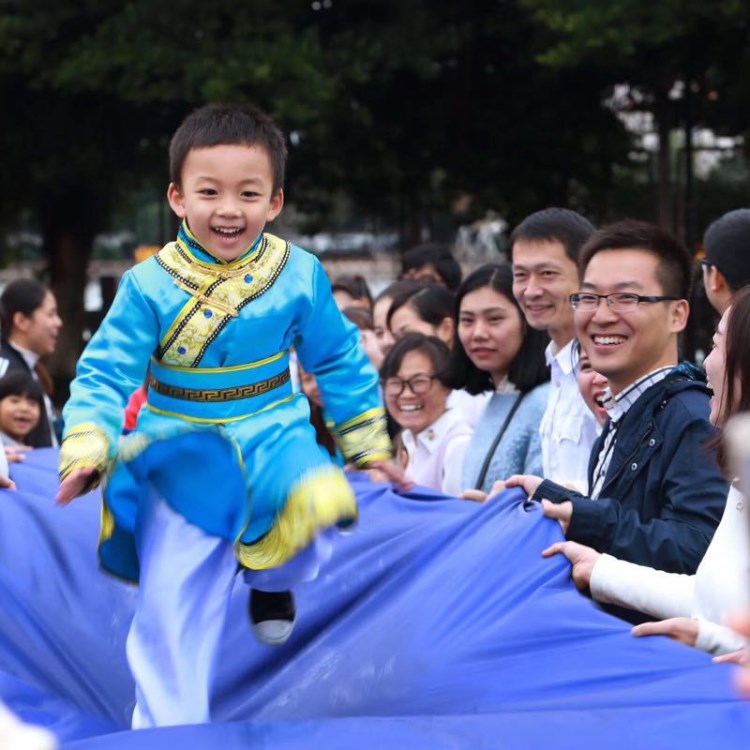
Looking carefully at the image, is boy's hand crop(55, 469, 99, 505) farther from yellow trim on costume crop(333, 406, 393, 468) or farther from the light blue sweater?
the light blue sweater

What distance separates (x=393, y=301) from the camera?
→ 20.9 feet

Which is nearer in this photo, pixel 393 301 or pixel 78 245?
pixel 393 301

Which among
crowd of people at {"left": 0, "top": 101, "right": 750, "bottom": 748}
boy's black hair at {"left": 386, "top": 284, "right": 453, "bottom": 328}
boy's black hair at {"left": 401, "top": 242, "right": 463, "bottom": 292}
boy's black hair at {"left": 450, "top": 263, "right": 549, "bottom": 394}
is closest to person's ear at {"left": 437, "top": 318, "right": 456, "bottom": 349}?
boy's black hair at {"left": 386, "top": 284, "right": 453, "bottom": 328}

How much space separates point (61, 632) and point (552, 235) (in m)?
1.99

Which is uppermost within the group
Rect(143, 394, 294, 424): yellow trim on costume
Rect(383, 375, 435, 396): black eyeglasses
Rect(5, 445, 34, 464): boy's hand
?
Rect(143, 394, 294, 424): yellow trim on costume

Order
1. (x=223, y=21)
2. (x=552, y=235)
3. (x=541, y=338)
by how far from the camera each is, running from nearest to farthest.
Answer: (x=552, y=235)
(x=541, y=338)
(x=223, y=21)

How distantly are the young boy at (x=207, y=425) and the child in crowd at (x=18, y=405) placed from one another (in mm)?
3022

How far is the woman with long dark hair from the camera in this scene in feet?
15.2

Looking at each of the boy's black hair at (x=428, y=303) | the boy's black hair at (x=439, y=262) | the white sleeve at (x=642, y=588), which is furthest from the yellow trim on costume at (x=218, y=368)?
the boy's black hair at (x=439, y=262)

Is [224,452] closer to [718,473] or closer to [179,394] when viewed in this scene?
[179,394]

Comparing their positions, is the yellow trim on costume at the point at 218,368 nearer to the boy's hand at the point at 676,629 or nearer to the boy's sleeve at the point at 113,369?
→ the boy's sleeve at the point at 113,369

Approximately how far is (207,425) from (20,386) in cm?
321

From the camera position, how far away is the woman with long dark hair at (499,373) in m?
4.62

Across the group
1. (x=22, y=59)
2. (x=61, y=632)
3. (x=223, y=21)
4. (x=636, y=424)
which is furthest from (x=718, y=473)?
(x=22, y=59)
